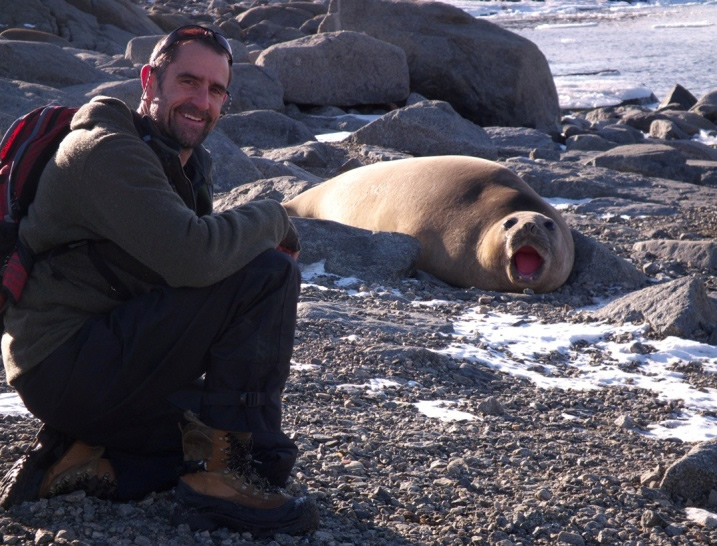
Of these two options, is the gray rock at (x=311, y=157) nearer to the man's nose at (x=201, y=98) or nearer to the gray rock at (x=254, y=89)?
the gray rock at (x=254, y=89)

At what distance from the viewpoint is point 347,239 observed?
5980 millimetres

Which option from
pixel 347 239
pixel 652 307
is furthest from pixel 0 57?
pixel 652 307

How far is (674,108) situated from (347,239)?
12.6 m

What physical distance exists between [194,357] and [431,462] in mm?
992

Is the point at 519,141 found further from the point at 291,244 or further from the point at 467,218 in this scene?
the point at 291,244

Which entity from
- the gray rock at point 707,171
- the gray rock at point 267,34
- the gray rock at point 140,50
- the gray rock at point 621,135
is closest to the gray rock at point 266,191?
the gray rock at point 707,171

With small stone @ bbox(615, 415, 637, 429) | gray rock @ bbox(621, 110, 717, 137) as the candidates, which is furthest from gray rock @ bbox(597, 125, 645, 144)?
small stone @ bbox(615, 415, 637, 429)

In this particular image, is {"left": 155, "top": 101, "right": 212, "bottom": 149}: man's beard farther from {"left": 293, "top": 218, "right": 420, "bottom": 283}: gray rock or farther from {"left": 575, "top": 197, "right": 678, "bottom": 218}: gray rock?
{"left": 575, "top": 197, "right": 678, "bottom": 218}: gray rock

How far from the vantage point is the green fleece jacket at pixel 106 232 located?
2289 mm

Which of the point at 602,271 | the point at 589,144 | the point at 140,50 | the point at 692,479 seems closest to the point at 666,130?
the point at 589,144

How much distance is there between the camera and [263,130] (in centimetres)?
1038

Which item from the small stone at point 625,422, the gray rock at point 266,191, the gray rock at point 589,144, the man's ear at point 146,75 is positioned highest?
the man's ear at point 146,75

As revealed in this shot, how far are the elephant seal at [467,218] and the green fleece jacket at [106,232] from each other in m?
3.49

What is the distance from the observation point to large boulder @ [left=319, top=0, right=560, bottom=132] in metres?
13.4
